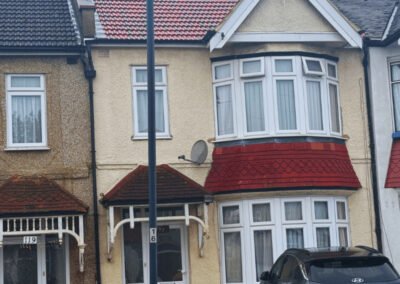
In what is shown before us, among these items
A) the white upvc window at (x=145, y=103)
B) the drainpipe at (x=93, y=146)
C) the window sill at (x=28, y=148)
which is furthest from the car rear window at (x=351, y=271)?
the window sill at (x=28, y=148)

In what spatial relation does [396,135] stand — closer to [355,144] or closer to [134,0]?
[355,144]

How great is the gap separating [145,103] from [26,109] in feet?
9.61

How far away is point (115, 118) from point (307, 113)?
15.6 feet

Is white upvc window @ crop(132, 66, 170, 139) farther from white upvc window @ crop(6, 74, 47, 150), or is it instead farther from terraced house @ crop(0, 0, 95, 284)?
white upvc window @ crop(6, 74, 47, 150)

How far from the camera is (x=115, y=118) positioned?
68.1 feet

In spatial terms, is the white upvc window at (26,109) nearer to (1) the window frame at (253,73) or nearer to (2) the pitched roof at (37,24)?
(2) the pitched roof at (37,24)

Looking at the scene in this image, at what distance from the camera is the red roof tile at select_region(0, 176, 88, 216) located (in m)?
19.0

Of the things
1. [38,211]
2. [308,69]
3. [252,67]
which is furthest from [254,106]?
[38,211]


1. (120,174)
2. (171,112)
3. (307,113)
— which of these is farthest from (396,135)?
(120,174)

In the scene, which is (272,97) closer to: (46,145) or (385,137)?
(385,137)

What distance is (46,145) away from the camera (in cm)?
2036

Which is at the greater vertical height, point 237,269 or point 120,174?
point 120,174

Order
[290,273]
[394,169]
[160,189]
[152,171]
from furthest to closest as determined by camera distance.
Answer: [394,169] < [160,189] < [152,171] < [290,273]

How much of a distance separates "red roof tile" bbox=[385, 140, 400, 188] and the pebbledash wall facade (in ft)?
1.83
